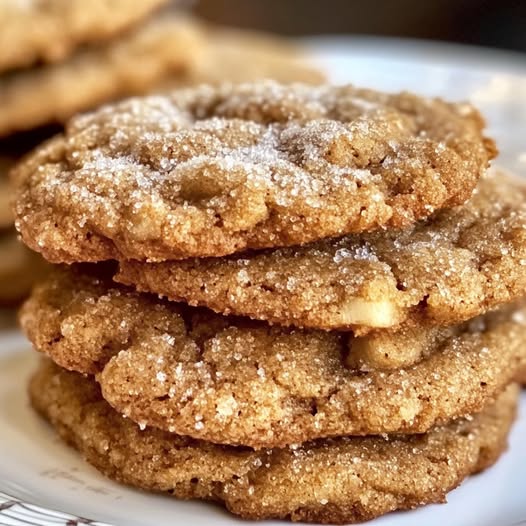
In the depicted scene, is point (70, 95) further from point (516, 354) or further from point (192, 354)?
point (516, 354)

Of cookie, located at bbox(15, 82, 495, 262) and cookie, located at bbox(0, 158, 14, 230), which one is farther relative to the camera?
cookie, located at bbox(0, 158, 14, 230)

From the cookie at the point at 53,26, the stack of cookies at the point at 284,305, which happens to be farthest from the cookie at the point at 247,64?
the stack of cookies at the point at 284,305

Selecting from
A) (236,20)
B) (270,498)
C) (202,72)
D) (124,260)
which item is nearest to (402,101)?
(124,260)

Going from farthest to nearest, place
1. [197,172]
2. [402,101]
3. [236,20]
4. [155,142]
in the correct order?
[236,20] < [402,101] < [155,142] < [197,172]

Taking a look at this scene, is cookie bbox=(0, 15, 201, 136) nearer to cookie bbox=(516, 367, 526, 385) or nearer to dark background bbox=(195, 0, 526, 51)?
cookie bbox=(516, 367, 526, 385)

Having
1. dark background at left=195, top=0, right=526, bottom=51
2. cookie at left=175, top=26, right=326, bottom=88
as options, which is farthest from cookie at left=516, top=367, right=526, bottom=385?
dark background at left=195, top=0, right=526, bottom=51
